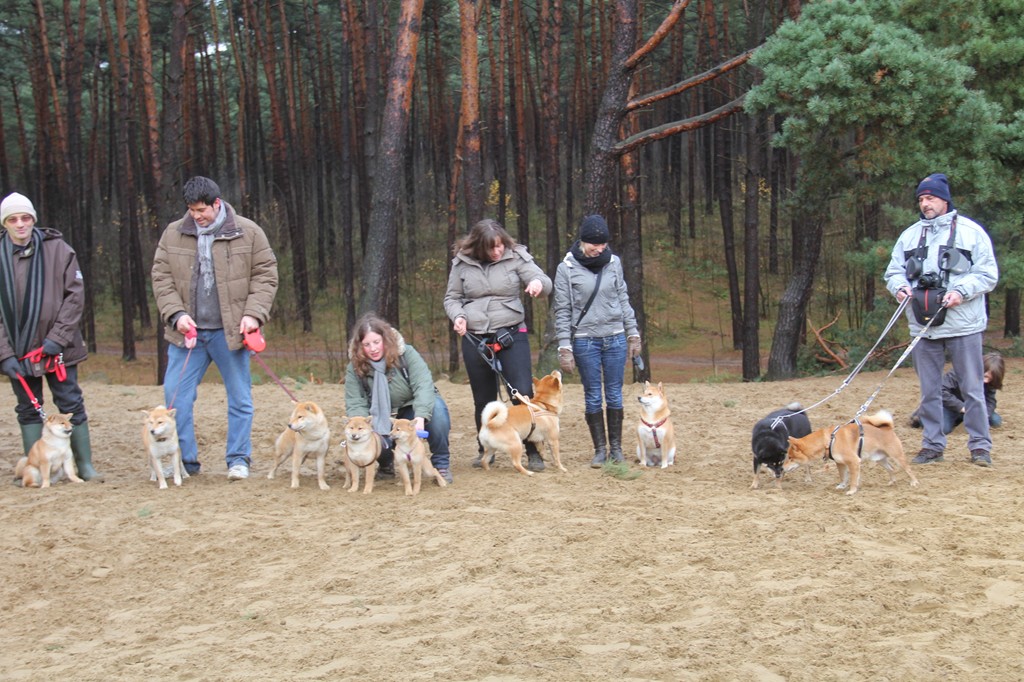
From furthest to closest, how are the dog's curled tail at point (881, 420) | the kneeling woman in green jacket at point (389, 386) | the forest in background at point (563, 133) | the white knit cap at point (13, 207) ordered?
the forest in background at point (563, 133) < the white knit cap at point (13, 207) < the kneeling woman in green jacket at point (389, 386) < the dog's curled tail at point (881, 420)

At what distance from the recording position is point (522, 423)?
7.91 metres

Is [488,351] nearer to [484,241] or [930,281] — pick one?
[484,241]

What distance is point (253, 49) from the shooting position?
32094 millimetres

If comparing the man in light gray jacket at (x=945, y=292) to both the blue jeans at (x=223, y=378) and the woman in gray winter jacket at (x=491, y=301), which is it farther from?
the blue jeans at (x=223, y=378)

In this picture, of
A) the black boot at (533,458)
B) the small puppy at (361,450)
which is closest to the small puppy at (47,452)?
the small puppy at (361,450)

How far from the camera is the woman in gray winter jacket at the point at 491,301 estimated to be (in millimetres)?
7859

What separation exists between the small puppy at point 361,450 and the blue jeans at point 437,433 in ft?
1.29

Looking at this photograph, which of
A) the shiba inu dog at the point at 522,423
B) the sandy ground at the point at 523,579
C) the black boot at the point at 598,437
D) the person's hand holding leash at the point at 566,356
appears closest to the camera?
the sandy ground at the point at 523,579

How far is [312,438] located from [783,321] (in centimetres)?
1109

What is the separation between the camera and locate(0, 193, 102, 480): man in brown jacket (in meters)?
7.56

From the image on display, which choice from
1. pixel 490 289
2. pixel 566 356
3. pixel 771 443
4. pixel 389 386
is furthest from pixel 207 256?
pixel 771 443

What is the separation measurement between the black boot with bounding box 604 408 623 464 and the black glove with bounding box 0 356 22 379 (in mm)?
4594

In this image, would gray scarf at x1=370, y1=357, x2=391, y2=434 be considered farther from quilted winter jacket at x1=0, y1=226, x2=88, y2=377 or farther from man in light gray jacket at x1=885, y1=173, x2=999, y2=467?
man in light gray jacket at x1=885, y1=173, x2=999, y2=467

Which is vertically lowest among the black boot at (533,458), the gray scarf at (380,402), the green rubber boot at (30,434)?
the black boot at (533,458)
